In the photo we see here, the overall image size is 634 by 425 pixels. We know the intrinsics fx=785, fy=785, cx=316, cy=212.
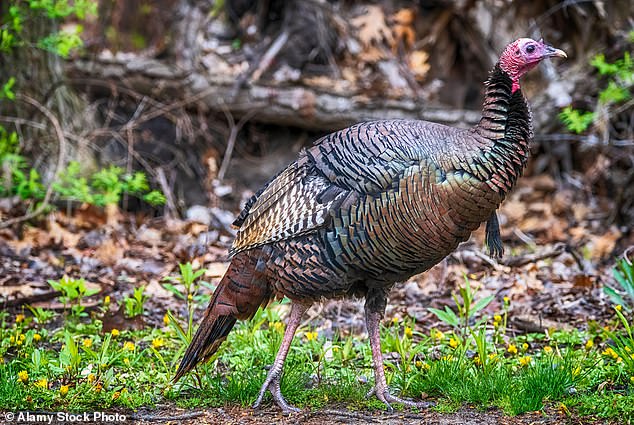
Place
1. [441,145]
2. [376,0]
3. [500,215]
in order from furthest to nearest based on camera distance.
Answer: [376,0] → [500,215] → [441,145]

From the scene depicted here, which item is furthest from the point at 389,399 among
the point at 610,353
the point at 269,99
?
the point at 269,99

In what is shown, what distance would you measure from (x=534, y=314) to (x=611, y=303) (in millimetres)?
538

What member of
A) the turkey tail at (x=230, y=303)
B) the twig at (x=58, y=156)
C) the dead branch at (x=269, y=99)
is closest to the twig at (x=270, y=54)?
the dead branch at (x=269, y=99)

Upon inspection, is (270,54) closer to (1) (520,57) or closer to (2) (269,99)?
(2) (269,99)

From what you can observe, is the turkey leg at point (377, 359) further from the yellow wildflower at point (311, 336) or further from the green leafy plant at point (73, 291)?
→ the green leafy plant at point (73, 291)

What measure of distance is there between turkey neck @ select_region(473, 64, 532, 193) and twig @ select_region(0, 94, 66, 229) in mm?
4128

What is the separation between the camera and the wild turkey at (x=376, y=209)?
3.72 m

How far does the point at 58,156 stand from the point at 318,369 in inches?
163

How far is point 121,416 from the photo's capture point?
3.83 metres

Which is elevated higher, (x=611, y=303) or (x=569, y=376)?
(x=611, y=303)

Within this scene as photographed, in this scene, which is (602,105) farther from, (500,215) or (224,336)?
(224,336)

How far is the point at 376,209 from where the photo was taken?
12.4 ft

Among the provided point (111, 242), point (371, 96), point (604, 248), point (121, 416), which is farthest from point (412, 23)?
point (121, 416)

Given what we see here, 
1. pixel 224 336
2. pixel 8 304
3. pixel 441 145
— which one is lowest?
pixel 224 336
